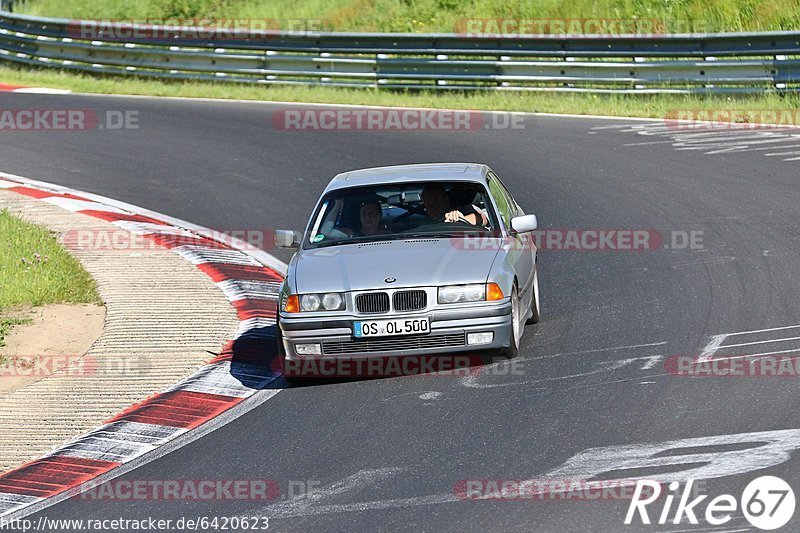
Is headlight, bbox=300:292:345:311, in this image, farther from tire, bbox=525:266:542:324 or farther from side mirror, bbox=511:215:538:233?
tire, bbox=525:266:542:324

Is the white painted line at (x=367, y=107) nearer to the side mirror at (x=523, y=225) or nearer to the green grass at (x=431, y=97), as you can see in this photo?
the green grass at (x=431, y=97)

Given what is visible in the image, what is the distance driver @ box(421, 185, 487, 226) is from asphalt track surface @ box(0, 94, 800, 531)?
1045 millimetres

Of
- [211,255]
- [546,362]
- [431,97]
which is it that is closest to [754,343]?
[546,362]

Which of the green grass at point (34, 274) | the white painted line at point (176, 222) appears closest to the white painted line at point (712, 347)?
the white painted line at point (176, 222)

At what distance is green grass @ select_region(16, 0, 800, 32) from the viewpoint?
24.4m

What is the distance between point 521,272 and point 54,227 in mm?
6748

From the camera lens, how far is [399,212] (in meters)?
9.97

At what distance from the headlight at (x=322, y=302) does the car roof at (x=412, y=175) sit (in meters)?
1.49

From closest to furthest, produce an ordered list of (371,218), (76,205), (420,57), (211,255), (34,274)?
(371,218), (34,274), (211,255), (76,205), (420,57)

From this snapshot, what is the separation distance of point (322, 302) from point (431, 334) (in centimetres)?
84

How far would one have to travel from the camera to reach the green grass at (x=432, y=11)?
24.4 meters

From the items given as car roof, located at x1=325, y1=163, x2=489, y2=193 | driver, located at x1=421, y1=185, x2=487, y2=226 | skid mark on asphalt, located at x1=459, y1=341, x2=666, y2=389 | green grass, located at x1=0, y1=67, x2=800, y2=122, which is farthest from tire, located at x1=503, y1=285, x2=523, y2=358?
green grass, located at x1=0, y1=67, x2=800, y2=122

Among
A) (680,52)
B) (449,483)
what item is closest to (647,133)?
(680,52)

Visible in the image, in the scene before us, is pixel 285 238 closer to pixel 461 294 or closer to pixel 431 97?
pixel 461 294
